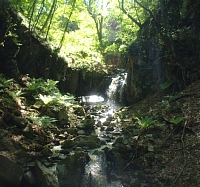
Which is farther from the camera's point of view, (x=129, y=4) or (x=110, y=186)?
(x=129, y=4)

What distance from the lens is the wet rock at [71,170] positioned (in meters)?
4.81

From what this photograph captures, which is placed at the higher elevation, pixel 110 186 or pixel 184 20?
pixel 184 20

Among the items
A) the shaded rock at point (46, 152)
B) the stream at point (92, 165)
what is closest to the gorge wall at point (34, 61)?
the stream at point (92, 165)

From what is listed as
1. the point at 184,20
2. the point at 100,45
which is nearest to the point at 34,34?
the point at 184,20

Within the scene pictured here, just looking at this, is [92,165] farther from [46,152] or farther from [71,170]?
[46,152]

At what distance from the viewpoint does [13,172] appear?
4199 mm

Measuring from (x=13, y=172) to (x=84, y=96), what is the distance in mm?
9949

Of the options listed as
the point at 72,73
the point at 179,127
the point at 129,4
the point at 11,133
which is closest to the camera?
the point at 11,133

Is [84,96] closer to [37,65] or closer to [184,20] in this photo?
[37,65]

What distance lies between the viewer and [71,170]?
5035mm

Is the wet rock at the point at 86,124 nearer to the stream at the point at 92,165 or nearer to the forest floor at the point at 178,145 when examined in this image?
the stream at the point at 92,165

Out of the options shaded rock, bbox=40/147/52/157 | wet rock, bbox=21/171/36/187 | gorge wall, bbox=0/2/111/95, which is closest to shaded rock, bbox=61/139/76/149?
shaded rock, bbox=40/147/52/157

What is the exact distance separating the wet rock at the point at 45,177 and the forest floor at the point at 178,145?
2145 mm

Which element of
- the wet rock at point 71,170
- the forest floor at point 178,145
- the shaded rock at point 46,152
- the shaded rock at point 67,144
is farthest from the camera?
the shaded rock at point 67,144
